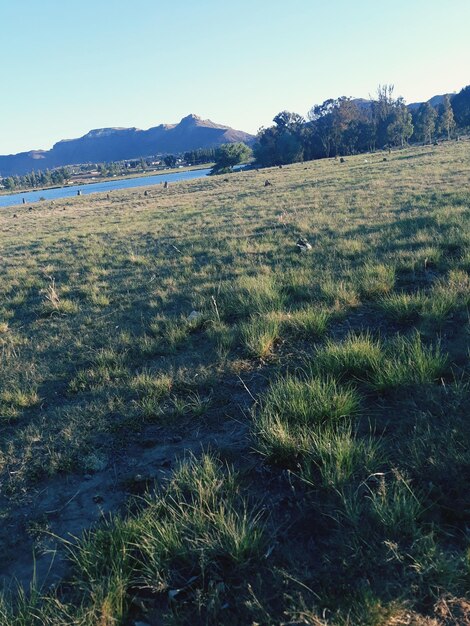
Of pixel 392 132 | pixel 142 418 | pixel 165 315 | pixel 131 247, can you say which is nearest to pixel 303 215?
pixel 131 247

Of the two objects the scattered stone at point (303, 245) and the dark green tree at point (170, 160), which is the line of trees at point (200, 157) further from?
the scattered stone at point (303, 245)

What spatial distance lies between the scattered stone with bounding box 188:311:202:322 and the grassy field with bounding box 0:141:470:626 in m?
0.04

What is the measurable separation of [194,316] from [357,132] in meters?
97.3

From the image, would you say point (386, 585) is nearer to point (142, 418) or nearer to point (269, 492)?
point (269, 492)

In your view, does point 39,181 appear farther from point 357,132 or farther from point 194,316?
point 194,316

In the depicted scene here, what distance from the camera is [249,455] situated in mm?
3400

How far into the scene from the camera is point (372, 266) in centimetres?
760

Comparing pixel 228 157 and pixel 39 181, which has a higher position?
pixel 39 181

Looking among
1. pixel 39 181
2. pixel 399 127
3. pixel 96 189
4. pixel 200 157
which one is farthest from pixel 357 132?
pixel 39 181

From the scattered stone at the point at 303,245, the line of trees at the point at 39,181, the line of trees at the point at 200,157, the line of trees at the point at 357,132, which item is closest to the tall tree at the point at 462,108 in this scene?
the line of trees at the point at 357,132

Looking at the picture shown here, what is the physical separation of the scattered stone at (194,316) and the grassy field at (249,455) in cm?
4

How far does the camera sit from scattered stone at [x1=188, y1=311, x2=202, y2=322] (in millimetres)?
6530

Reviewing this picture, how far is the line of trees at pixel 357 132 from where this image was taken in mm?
88438

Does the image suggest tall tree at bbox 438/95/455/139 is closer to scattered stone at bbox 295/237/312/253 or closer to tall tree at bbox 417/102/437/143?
tall tree at bbox 417/102/437/143
